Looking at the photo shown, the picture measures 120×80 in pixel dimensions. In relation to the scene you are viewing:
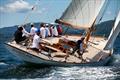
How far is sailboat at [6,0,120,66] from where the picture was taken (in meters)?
37.1

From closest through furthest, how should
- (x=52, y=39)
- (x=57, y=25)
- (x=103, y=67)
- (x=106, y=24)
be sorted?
(x=103, y=67) < (x=52, y=39) < (x=57, y=25) < (x=106, y=24)

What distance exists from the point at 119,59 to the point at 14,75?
14349mm

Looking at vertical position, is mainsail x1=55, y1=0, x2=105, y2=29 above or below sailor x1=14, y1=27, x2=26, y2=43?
above

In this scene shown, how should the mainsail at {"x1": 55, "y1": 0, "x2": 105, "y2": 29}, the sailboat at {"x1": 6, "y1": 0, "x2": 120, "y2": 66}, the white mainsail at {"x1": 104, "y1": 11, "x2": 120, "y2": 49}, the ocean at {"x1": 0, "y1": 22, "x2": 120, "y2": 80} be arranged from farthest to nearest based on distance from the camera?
the mainsail at {"x1": 55, "y1": 0, "x2": 105, "y2": 29} → the white mainsail at {"x1": 104, "y1": 11, "x2": 120, "y2": 49} → the sailboat at {"x1": 6, "y1": 0, "x2": 120, "y2": 66} → the ocean at {"x1": 0, "y1": 22, "x2": 120, "y2": 80}

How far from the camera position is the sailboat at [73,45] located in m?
37.1

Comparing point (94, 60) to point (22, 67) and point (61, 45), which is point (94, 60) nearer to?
point (61, 45)

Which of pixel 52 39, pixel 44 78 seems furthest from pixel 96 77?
pixel 52 39

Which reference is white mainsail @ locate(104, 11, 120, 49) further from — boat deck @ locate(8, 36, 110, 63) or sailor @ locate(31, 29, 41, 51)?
sailor @ locate(31, 29, 41, 51)

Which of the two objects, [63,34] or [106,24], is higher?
[63,34]

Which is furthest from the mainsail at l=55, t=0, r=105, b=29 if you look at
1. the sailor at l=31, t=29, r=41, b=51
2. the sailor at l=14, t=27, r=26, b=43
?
the sailor at l=31, t=29, r=41, b=51

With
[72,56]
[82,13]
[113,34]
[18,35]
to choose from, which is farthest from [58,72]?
[82,13]

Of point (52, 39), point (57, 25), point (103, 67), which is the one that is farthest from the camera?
point (57, 25)

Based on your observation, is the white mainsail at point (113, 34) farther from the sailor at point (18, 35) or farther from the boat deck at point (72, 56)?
the sailor at point (18, 35)

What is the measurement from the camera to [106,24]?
461 feet
